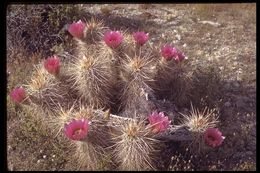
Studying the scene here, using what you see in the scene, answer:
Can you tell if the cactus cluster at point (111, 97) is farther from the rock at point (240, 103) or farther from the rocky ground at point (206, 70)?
the rock at point (240, 103)

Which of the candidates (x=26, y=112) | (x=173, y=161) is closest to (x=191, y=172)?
(x=173, y=161)

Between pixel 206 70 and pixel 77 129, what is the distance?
307 centimetres

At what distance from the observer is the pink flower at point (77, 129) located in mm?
4602

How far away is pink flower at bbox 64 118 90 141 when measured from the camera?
460 cm

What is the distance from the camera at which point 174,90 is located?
6.00 metres

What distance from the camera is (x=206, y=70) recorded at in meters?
7.19

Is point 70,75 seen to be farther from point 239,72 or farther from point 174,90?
point 239,72

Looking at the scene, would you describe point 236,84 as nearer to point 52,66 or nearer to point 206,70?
point 206,70

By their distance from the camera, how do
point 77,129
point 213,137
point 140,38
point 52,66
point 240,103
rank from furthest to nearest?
point 240,103 < point 140,38 < point 52,66 < point 213,137 < point 77,129

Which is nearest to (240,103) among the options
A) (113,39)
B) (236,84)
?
(236,84)

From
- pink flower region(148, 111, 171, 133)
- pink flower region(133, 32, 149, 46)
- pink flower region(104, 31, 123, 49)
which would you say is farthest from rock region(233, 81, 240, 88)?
pink flower region(148, 111, 171, 133)

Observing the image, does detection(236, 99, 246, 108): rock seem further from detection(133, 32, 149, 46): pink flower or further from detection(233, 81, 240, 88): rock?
detection(133, 32, 149, 46): pink flower

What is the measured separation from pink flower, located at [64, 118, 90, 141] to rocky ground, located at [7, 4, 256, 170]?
0.80 meters

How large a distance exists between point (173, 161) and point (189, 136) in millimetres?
346
